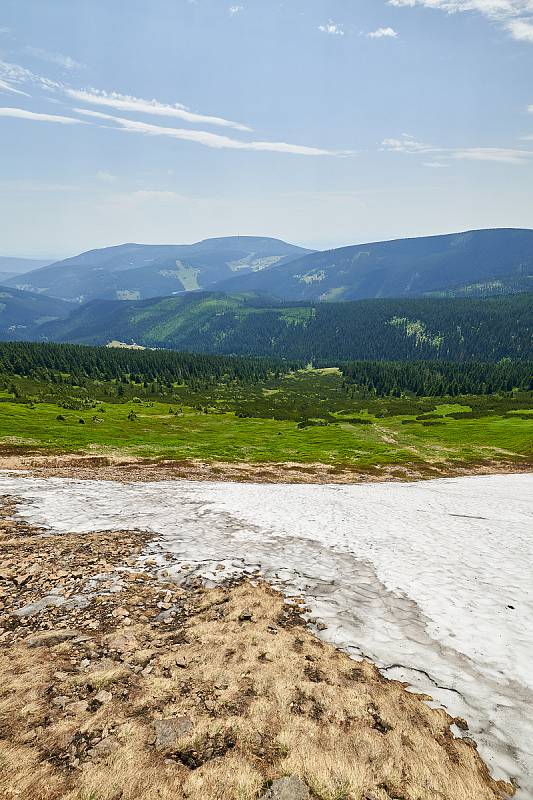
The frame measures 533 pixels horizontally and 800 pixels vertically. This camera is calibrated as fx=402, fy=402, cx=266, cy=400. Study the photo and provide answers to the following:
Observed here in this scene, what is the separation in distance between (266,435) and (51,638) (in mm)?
61556

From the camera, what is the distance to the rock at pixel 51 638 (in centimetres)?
1060

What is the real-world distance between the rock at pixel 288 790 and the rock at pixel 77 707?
414 centimetres

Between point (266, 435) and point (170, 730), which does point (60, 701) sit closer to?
point (170, 730)

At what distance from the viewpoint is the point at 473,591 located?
15.2m

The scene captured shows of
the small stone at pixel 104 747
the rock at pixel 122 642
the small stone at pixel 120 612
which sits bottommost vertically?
the small stone at pixel 120 612

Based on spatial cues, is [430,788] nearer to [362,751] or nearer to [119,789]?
[362,751]

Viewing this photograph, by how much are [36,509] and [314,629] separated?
57.8 ft

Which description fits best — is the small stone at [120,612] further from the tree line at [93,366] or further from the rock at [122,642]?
the tree line at [93,366]

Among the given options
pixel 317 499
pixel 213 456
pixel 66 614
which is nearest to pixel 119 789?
pixel 66 614

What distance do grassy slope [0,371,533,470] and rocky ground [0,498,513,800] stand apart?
39.0 m

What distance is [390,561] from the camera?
1805 centimetres

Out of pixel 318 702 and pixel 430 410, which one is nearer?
pixel 318 702

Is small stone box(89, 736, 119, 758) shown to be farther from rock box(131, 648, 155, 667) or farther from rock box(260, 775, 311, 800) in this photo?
rock box(260, 775, 311, 800)

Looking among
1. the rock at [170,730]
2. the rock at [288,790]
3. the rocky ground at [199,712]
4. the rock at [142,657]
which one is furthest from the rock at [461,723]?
the rock at [142,657]
